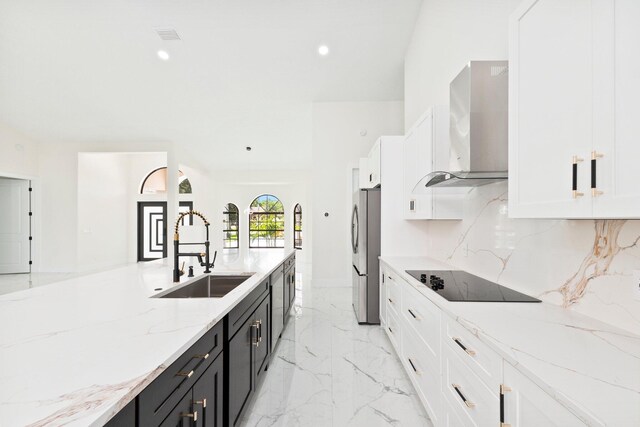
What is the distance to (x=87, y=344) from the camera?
0.95 metres

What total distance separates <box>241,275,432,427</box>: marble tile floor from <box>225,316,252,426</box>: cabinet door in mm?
280

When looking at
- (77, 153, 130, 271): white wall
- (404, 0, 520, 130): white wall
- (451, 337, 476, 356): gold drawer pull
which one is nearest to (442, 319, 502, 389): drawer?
(451, 337, 476, 356): gold drawer pull

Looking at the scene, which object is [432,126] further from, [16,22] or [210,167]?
[210,167]

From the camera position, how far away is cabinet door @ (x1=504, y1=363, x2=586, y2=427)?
0.75 meters

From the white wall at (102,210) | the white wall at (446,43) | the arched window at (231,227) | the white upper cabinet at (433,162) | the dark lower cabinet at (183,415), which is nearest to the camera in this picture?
the dark lower cabinet at (183,415)

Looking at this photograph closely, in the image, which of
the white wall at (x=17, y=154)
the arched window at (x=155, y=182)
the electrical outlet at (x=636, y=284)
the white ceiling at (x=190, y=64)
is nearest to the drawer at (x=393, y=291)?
the electrical outlet at (x=636, y=284)

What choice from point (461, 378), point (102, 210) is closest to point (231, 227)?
point (102, 210)

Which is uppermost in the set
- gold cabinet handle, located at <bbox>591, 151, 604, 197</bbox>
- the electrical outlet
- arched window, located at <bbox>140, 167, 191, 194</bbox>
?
arched window, located at <bbox>140, 167, 191, 194</bbox>

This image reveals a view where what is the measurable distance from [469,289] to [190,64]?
490 cm

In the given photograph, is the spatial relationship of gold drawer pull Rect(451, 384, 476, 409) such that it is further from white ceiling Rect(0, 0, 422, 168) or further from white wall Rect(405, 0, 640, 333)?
white ceiling Rect(0, 0, 422, 168)

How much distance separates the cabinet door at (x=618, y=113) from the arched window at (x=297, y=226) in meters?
9.24

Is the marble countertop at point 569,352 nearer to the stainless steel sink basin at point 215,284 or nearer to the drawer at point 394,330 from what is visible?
the drawer at point 394,330

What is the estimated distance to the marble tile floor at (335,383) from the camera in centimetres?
192

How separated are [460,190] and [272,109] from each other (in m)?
4.37
